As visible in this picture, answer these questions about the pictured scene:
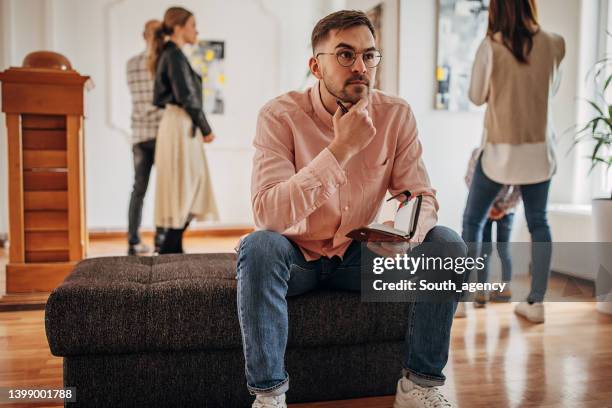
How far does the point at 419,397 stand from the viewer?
147 centimetres

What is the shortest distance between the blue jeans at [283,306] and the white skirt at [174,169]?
6.64ft

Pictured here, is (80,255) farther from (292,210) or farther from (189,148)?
(292,210)

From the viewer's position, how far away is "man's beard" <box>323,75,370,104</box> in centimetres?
148

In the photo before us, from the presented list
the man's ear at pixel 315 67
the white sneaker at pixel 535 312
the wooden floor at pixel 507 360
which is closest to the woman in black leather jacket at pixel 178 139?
the wooden floor at pixel 507 360

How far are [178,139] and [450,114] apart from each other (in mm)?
1556

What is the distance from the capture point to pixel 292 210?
1396 millimetres

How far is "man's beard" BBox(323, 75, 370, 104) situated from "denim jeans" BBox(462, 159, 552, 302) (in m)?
1.15

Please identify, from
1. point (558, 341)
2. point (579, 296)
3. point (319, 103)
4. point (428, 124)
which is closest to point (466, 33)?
point (428, 124)

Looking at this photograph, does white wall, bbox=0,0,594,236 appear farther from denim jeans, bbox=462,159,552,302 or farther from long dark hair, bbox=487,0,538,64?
denim jeans, bbox=462,159,552,302

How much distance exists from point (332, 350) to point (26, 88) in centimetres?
198

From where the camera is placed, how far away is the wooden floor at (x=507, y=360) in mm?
1664

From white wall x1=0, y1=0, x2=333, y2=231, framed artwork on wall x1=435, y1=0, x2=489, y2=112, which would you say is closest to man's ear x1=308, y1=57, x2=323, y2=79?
framed artwork on wall x1=435, y1=0, x2=489, y2=112

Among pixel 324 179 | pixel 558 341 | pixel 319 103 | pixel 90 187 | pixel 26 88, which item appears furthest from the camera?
pixel 90 187

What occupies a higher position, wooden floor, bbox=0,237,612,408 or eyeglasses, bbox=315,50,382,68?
→ eyeglasses, bbox=315,50,382,68
